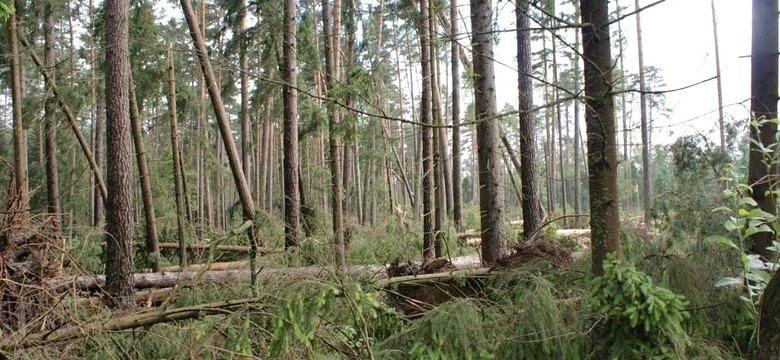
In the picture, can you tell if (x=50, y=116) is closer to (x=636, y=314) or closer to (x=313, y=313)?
(x=313, y=313)

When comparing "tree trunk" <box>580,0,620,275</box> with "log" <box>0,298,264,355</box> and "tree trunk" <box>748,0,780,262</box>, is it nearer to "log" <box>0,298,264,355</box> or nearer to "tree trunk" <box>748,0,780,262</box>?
"tree trunk" <box>748,0,780,262</box>

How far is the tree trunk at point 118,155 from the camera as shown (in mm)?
6364

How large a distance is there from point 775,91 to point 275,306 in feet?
13.6

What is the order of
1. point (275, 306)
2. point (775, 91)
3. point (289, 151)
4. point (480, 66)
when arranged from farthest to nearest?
point (289, 151) → point (480, 66) → point (775, 91) → point (275, 306)

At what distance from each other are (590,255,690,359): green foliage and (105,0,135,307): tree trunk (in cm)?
587

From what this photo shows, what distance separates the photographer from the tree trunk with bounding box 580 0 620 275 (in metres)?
2.72

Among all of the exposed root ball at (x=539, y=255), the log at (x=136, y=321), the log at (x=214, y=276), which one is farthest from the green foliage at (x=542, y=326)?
the log at (x=136, y=321)

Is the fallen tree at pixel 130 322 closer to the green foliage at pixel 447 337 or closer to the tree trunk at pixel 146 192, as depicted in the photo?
the green foliage at pixel 447 337

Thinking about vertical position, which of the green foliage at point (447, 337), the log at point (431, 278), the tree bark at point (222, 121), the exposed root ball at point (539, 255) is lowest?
the green foliage at point (447, 337)

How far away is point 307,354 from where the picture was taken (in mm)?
3355

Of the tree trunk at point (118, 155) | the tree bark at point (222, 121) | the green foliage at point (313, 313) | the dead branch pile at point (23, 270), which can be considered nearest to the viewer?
the green foliage at point (313, 313)

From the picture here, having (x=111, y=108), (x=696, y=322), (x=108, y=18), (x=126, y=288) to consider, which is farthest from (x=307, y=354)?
(x=108, y=18)

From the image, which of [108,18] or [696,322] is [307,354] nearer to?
[696,322]

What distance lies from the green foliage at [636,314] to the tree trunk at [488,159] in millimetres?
3382
